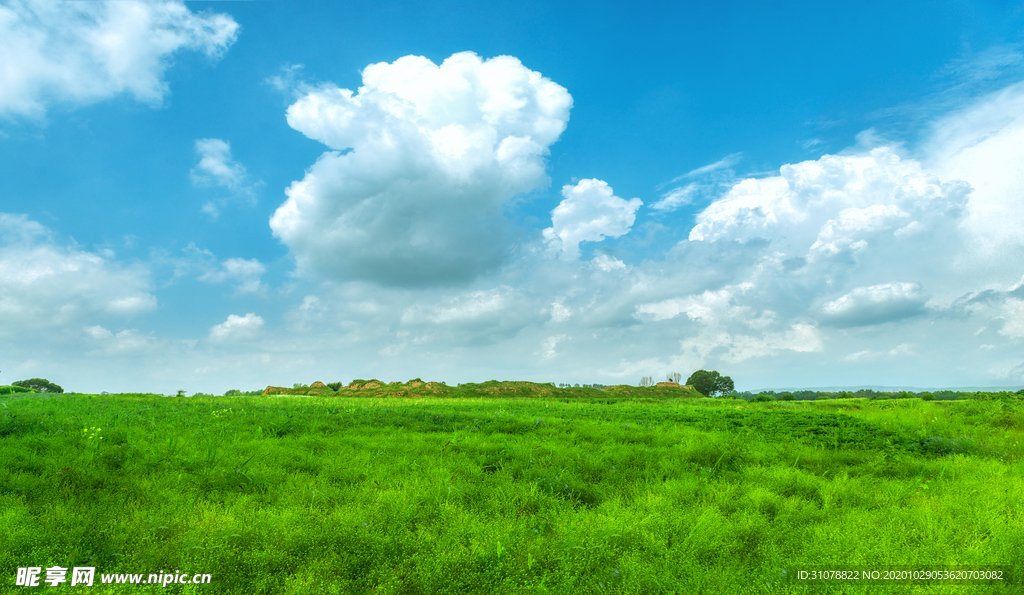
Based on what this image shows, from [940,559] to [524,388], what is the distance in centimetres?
4293

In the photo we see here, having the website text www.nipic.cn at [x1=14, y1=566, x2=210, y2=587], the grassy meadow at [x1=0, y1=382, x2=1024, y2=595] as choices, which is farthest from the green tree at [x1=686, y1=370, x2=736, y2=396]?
the website text www.nipic.cn at [x1=14, y1=566, x2=210, y2=587]

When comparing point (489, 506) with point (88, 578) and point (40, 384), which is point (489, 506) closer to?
point (88, 578)

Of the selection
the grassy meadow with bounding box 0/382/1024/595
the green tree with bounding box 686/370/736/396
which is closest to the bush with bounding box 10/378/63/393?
the grassy meadow with bounding box 0/382/1024/595

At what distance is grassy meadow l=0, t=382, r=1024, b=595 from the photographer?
21.5ft

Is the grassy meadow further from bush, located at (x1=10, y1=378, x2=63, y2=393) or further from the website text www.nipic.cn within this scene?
bush, located at (x1=10, y1=378, x2=63, y2=393)

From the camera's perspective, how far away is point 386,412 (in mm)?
19500

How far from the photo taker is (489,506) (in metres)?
9.07

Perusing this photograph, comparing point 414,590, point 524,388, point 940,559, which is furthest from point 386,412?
point 524,388

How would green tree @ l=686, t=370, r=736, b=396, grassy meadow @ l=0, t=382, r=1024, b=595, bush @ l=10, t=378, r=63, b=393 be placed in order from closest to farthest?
grassy meadow @ l=0, t=382, r=1024, b=595
bush @ l=10, t=378, r=63, b=393
green tree @ l=686, t=370, r=736, b=396
